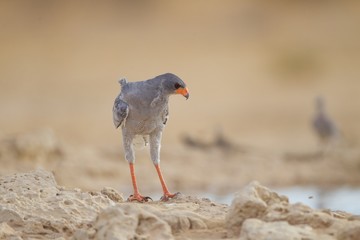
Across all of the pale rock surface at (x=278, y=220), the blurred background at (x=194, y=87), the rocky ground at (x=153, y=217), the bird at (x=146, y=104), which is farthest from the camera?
the blurred background at (x=194, y=87)

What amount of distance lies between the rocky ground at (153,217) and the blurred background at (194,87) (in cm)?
620

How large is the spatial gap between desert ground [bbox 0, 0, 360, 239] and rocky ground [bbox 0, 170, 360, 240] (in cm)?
29

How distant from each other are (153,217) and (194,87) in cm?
2251

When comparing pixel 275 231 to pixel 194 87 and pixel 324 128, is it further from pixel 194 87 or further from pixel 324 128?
pixel 194 87

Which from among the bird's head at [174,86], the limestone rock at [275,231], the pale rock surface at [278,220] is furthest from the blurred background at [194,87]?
the limestone rock at [275,231]

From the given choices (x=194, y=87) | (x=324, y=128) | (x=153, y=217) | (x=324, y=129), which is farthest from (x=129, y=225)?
(x=194, y=87)

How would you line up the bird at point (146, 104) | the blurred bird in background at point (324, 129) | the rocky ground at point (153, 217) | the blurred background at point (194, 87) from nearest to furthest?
the rocky ground at point (153, 217) < the bird at point (146, 104) < the blurred background at point (194, 87) < the blurred bird in background at point (324, 129)

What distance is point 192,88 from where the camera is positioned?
92.4ft

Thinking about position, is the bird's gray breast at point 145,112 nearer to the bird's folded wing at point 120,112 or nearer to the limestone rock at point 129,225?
the bird's folded wing at point 120,112

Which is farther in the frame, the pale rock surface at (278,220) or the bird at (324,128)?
the bird at (324,128)

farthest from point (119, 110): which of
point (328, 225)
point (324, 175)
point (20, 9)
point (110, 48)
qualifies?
point (20, 9)

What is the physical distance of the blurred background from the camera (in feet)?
51.3

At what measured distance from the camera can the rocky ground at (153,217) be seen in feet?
18.6

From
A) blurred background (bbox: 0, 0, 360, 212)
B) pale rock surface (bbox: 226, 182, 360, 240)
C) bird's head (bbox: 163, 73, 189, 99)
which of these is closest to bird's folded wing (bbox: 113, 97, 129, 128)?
bird's head (bbox: 163, 73, 189, 99)
